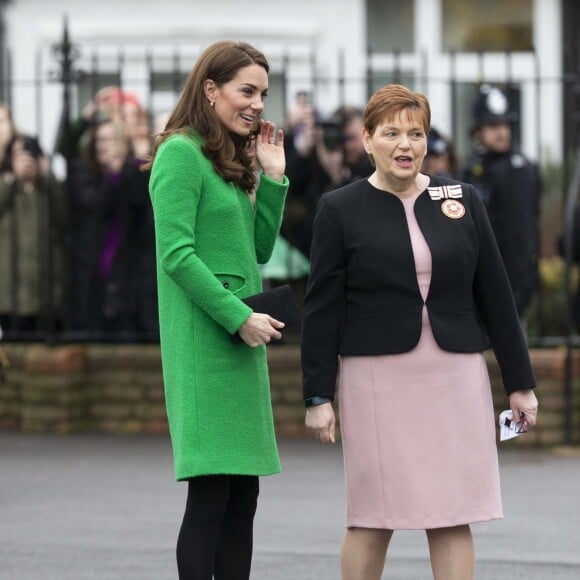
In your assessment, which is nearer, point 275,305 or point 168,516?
point 275,305

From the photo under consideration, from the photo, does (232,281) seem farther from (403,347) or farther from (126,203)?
(126,203)

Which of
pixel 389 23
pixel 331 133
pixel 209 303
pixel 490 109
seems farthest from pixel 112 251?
pixel 389 23

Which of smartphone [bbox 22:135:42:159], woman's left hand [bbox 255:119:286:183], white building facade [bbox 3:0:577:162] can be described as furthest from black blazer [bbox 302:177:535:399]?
white building facade [bbox 3:0:577:162]

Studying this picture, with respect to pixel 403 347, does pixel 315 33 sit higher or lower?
higher

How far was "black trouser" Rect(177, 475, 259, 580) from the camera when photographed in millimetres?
4949

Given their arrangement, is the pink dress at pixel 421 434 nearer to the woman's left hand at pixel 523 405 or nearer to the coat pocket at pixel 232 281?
the woman's left hand at pixel 523 405

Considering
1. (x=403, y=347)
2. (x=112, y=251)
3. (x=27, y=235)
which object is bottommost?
(x=403, y=347)

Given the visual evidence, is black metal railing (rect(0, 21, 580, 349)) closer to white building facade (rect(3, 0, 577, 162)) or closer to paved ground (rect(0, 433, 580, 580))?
paved ground (rect(0, 433, 580, 580))

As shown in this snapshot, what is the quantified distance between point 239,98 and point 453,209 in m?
0.68

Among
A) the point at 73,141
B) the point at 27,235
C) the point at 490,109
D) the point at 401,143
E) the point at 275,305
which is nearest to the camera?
the point at 401,143

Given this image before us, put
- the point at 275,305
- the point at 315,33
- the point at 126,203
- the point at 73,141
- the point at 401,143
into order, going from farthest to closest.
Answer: the point at 315,33 → the point at 73,141 → the point at 126,203 → the point at 275,305 → the point at 401,143

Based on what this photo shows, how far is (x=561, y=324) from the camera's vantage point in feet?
33.3

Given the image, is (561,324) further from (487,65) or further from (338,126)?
(487,65)

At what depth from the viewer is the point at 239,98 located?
4988 millimetres
